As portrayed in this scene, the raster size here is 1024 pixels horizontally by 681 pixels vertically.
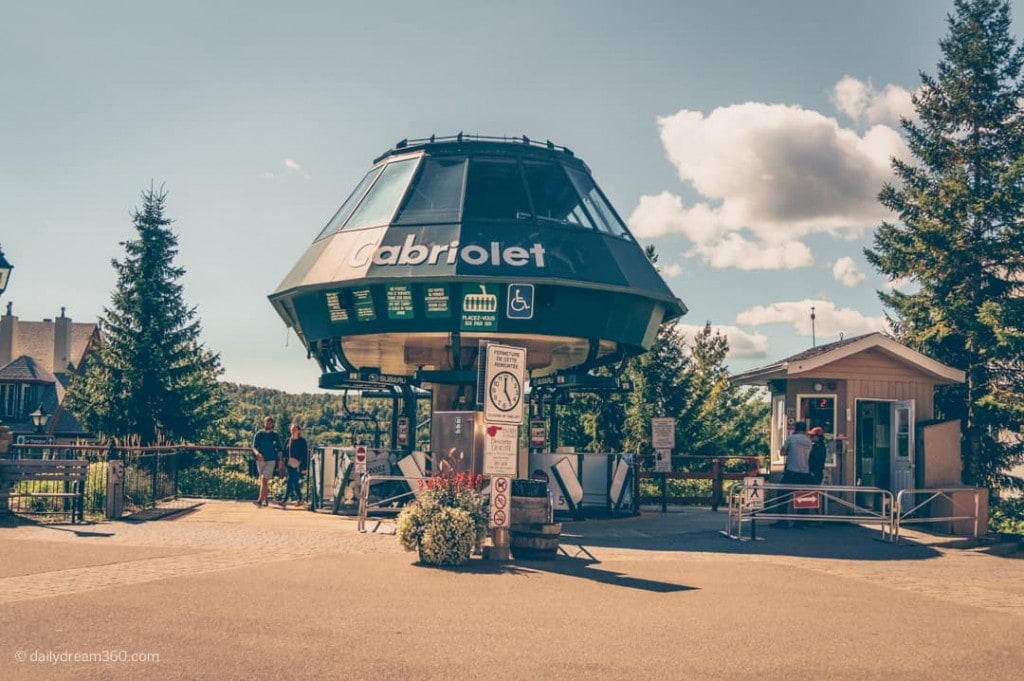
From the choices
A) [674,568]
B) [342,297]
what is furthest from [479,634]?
[342,297]

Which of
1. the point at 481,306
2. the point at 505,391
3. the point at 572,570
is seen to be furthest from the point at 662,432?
the point at 572,570

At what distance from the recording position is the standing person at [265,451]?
79.0 feet

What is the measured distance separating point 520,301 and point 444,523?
9895mm

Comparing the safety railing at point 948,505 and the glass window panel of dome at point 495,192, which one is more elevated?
the glass window panel of dome at point 495,192

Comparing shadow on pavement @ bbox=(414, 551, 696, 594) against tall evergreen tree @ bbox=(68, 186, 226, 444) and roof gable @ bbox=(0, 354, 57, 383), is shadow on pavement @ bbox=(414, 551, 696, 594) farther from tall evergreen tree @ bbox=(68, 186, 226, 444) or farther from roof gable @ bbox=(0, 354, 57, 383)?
roof gable @ bbox=(0, 354, 57, 383)

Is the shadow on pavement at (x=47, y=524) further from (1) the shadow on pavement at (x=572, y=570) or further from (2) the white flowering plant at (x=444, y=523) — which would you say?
(1) the shadow on pavement at (x=572, y=570)

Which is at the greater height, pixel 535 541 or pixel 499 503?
pixel 499 503

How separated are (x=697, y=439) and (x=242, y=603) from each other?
3667cm

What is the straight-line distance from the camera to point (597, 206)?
26375 millimetres

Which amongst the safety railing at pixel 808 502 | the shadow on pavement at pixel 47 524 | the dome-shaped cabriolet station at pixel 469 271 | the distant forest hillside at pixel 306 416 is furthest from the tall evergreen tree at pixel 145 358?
the safety railing at pixel 808 502

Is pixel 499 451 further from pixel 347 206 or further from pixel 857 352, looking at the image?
pixel 347 206

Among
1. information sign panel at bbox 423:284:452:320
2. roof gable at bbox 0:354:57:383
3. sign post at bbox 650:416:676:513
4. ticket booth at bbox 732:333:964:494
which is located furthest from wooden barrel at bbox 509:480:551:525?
roof gable at bbox 0:354:57:383

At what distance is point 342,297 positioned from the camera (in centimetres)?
2427

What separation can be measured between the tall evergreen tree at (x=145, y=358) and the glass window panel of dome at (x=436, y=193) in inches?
802
